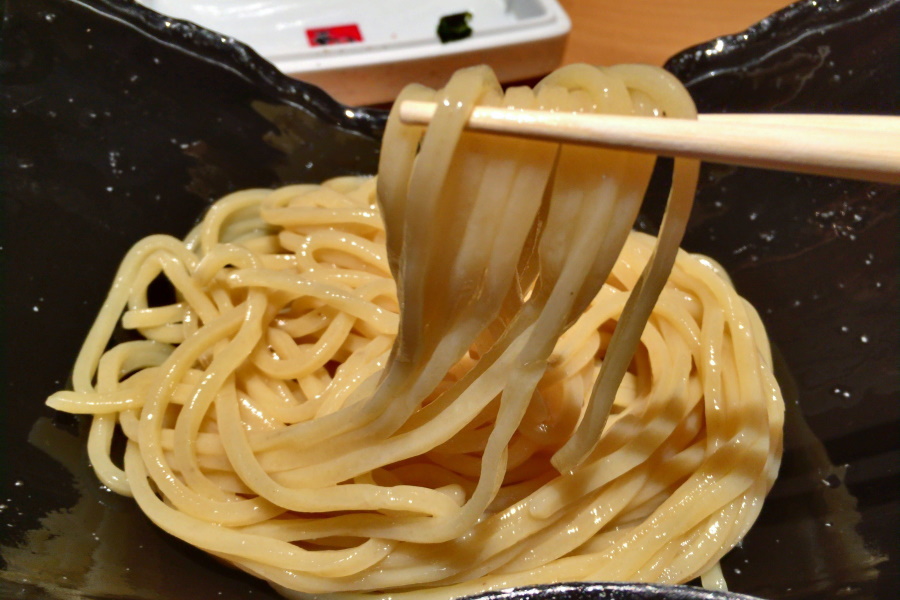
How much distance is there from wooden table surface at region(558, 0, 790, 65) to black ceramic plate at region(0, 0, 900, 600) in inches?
42.1

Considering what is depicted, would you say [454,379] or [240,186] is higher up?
[240,186]

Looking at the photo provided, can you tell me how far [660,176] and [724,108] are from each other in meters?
0.30

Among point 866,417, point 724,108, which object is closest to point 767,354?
point 866,417

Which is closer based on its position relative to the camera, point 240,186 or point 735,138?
point 735,138

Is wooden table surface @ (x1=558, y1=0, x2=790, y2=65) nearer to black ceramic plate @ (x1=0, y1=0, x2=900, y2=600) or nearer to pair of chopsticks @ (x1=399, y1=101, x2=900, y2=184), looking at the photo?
black ceramic plate @ (x1=0, y1=0, x2=900, y2=600)

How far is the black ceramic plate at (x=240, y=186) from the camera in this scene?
59.7 inches

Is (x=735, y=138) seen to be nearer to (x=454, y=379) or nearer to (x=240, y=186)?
(x=454, y=379)

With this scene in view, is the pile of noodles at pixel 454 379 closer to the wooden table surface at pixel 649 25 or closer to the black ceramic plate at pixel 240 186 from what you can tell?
the black ceramic plate at pixel 240 186

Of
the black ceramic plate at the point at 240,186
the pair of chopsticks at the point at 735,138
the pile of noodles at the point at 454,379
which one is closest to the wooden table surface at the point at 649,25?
the black ceramic plate at the point at 240,186

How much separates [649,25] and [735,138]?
2.65 m

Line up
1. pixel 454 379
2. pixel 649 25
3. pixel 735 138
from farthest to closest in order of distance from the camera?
pixel 649 25 < pixel 454 379 < pixel 735 138

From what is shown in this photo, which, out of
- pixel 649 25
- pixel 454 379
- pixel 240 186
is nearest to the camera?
pixel 454 379

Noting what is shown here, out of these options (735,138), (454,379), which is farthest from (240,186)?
(735,138)

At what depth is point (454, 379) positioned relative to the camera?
161 centimetres
